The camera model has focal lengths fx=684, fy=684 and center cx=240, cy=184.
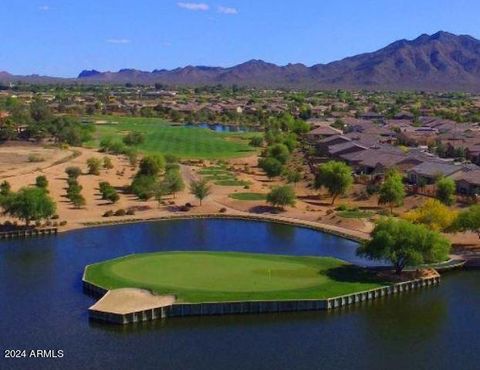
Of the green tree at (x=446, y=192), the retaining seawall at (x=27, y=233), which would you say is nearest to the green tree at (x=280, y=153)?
the green tree at (x=446, y=192)

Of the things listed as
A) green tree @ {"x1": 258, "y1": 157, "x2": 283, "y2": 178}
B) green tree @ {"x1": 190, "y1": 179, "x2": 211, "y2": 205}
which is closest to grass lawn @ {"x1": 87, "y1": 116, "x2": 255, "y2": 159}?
green tree @ {"x1": 258, "y1": 157, "x2": 283, "y2": 178}

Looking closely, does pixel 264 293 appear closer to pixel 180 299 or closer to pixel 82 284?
pixel 180 299

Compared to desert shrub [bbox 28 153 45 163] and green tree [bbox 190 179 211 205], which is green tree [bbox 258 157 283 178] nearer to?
green tree [bbox 190 179 211 205]

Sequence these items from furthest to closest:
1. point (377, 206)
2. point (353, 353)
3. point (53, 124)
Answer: point (53, 124) < point (377, 206) < point (353, 353)

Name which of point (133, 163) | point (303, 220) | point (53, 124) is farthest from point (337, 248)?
point (53, 124)

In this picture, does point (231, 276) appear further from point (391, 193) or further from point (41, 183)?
point (41, 183)

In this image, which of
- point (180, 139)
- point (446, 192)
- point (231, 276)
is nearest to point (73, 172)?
point (446, 192)
